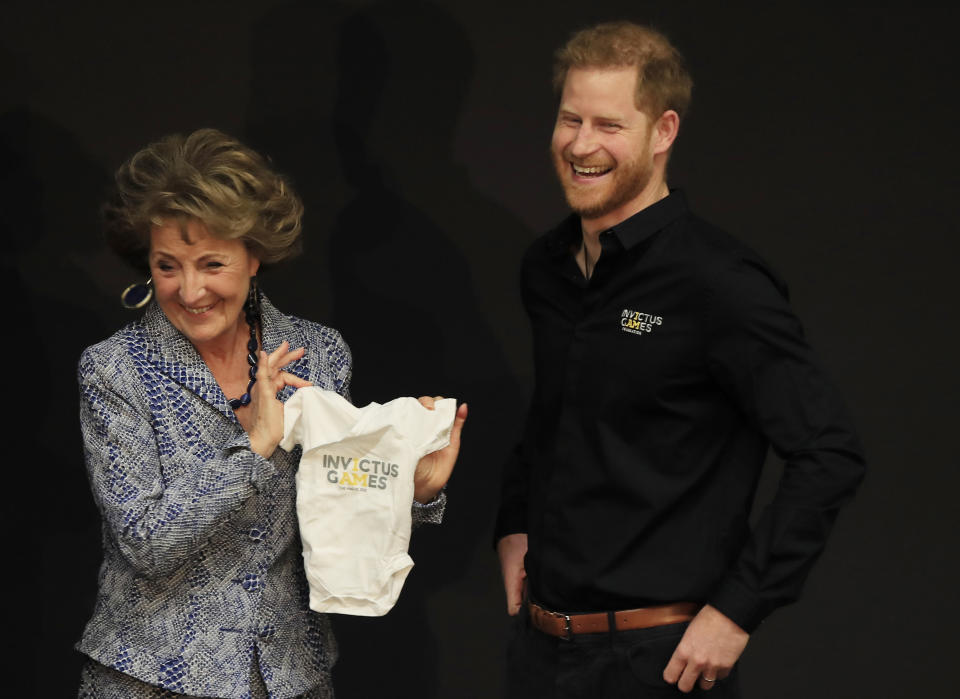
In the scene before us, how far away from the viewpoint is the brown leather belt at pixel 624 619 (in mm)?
2570

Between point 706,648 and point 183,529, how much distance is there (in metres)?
1.04

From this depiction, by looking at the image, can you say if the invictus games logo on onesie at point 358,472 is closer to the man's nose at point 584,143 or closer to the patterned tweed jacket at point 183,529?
the patterned tweed jacket at point 183,529

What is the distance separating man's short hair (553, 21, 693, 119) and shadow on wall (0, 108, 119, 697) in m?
1.61

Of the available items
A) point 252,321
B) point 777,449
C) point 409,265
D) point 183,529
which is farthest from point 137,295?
point 777,449

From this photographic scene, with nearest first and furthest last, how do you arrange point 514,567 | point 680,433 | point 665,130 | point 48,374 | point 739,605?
point 739,605, point 680,433, point 665,130, point 514,567, point 48,374

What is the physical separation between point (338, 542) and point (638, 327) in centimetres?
75

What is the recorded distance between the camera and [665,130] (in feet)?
8.80

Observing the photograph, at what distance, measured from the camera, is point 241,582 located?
2.65 meters

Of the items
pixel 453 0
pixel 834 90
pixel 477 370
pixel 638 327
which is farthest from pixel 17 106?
pixel 834 90

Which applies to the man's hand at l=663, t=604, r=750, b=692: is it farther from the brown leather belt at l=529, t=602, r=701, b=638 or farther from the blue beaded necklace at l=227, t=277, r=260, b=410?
the blue beaded necklace at l=227, t=277, r=260, b=410

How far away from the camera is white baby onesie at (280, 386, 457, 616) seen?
264 centimetres

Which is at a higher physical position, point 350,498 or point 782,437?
point 782,437

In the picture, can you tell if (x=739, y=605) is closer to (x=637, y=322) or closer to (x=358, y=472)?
(x=637, y=322)

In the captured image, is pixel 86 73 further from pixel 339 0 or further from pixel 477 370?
pixel 477 370
